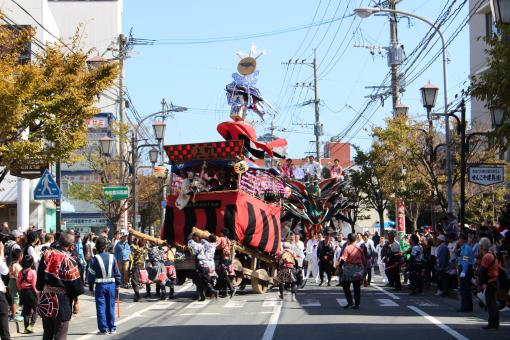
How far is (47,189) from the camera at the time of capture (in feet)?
67.1

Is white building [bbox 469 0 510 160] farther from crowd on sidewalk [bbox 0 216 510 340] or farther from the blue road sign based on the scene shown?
the blue road sign

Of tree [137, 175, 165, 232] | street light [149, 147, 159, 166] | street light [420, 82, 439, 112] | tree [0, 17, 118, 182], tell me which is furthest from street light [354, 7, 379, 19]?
tree [137, 175, 165, 232]

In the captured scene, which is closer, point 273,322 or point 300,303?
point 273,322

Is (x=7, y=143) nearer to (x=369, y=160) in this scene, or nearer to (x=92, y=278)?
(x=92, y=278)

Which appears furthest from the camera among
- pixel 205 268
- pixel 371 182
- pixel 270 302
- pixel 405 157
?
pixel 371 182

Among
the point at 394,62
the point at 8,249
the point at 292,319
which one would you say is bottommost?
the point at 292,319

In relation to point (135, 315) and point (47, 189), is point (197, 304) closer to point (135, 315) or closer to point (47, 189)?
point (135, 315)

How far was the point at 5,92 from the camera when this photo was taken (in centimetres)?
1686

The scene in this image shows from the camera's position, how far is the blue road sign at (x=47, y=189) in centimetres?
2042

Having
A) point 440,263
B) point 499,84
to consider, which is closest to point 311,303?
point 440,263

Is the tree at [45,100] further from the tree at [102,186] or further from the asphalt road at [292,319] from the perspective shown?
the tree at [102,186]

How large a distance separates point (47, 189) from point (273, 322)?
690 centimetres

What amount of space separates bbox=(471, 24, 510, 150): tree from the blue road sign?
10942mm

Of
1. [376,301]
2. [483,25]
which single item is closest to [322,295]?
[376,301]
